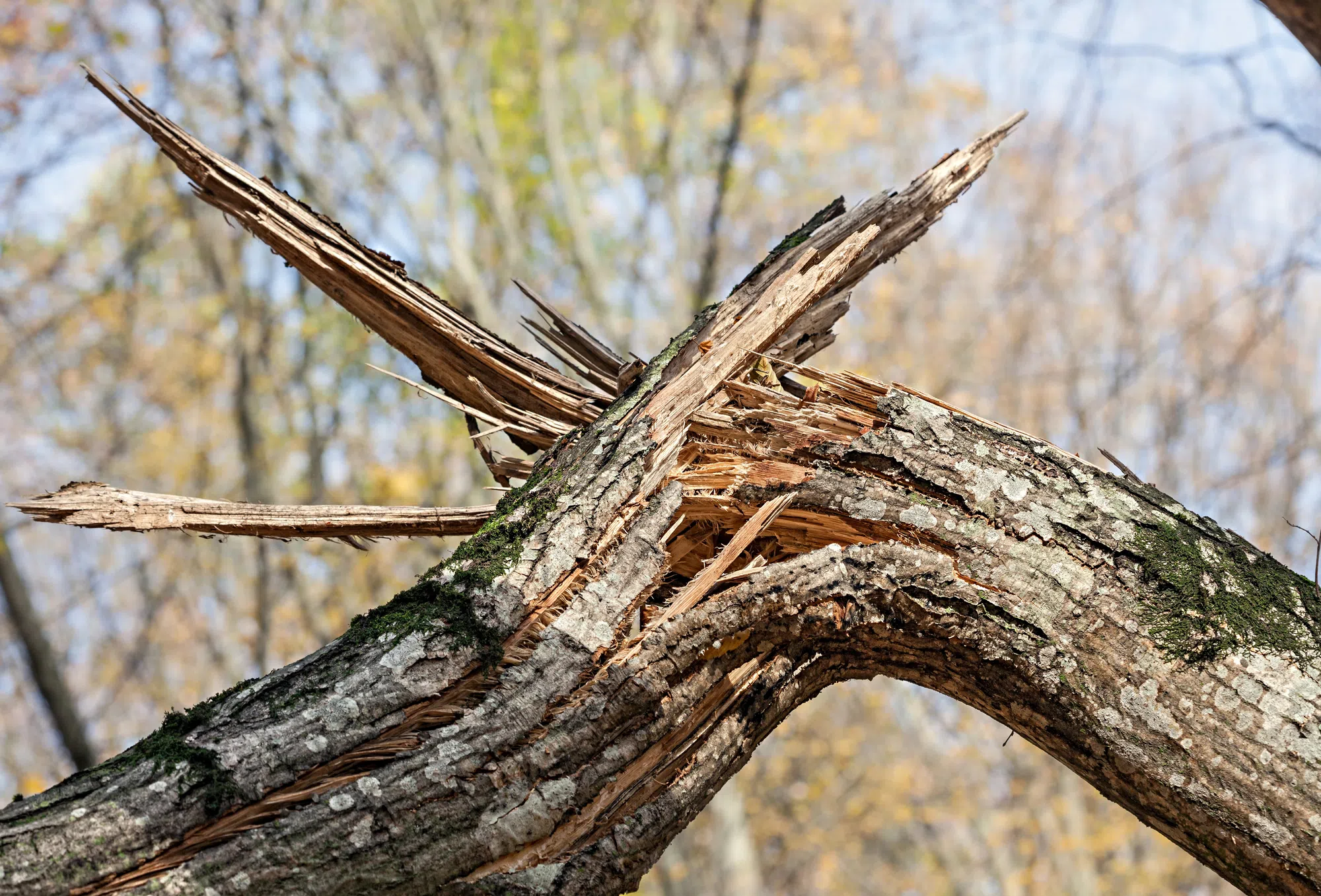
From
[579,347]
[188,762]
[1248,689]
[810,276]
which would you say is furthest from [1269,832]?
[188,762]

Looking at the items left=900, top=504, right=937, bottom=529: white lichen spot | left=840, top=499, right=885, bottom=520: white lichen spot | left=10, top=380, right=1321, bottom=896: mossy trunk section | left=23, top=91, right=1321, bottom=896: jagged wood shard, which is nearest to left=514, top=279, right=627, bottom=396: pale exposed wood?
left=23, top=91, right=1321, bottom=896: jagged wood shard

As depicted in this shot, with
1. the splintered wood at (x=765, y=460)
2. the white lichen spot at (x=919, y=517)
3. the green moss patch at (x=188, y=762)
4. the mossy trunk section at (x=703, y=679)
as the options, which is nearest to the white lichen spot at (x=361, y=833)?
the mossy trunk section at (x=703, y=679)

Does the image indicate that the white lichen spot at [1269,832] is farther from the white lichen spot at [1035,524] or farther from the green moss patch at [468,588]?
the green moss patch at [468,588]

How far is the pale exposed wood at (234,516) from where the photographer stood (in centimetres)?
187

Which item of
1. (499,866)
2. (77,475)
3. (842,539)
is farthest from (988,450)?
(77,475)

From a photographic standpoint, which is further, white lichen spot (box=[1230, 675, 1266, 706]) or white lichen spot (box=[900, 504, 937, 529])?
white lichen spot (box=[900, 504, 937, 529])

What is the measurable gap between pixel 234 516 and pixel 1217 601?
1.96 meters

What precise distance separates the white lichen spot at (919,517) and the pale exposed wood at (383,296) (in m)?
0.78

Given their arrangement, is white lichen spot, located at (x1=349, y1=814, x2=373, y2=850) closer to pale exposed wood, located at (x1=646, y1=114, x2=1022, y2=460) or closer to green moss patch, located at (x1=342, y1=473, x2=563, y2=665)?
green moss patch, located at (x1=342, y1=473, x2=563, y2=665)

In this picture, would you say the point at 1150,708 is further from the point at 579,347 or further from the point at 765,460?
the point at 579,347

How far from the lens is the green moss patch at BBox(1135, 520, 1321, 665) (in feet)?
5.87

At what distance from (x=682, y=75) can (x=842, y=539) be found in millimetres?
6853

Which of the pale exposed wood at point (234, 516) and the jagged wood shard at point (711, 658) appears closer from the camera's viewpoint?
the jagged wood shard at point (711, 658)

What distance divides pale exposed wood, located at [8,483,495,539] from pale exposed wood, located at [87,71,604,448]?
30 centimetres
